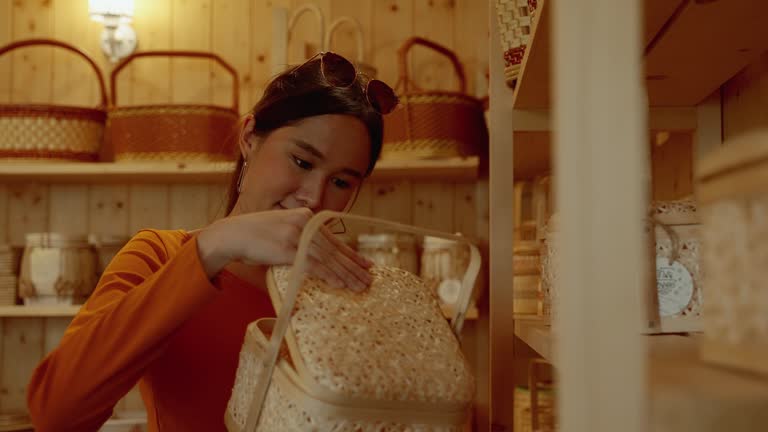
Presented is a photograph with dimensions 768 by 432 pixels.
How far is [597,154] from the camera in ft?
1.23

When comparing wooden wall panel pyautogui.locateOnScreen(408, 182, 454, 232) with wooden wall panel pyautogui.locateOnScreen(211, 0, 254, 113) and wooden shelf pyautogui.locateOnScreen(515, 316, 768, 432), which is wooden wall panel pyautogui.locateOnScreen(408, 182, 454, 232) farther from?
wooden shelf pyautogui.locateOnScreen(515, 316, 768, 432)

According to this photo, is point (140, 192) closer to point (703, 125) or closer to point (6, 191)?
point (6, 191)

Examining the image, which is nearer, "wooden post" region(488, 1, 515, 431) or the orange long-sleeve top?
the orange long-sleeve top

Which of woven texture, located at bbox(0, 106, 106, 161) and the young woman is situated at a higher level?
woven texture, located at bbox(0, 106, 106, 161)

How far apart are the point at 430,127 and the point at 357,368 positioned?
1.49 metres

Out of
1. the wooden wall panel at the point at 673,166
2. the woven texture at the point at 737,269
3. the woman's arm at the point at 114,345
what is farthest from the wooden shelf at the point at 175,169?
the woven texture at the point at 737,269

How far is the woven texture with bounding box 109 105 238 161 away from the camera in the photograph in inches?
85.0

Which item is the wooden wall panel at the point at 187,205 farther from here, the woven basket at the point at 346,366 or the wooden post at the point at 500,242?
the woven basket at the point at 346,366

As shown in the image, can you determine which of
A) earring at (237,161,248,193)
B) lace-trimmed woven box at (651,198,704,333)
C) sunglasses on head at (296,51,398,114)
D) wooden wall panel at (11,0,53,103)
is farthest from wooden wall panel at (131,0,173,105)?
lace-trimmed woven box at (651,198,704,333)

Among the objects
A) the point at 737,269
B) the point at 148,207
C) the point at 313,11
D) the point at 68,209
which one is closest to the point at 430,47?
the point at 313,11

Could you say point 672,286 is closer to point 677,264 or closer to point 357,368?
point 677,264

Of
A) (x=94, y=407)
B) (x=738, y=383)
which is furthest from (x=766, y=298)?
(x=94, y=407)

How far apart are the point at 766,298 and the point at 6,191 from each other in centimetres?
252

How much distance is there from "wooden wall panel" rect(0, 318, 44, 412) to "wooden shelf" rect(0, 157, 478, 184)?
490 mm
